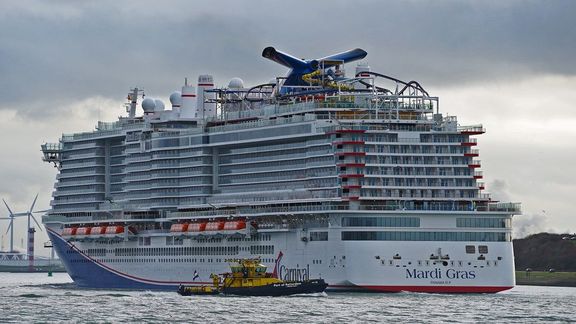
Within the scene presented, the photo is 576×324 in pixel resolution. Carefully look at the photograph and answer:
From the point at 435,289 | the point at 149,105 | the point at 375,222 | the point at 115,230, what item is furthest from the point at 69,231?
the point at 435,289

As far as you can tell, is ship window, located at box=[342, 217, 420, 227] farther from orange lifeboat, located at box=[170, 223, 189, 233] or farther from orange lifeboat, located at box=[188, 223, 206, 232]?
orange lifeboat, located at box=[170, 223, 189, 233]

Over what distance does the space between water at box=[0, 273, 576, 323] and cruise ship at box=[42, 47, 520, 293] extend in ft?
14.1

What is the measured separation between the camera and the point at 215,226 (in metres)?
163

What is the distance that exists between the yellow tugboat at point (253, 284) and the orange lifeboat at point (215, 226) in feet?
31.7

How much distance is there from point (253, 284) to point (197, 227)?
1935 cm

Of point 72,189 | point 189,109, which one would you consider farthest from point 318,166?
point 72,189

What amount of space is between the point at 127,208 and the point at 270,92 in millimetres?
20124

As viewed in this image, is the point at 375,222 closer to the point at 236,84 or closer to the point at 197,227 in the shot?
the point at 197,227

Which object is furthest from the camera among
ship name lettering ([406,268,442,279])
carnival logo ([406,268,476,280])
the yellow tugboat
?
carnival logo ([406,268,476,280])

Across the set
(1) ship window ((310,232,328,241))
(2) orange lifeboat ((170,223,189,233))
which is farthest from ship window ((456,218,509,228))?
(2) orange lifeboat ((170,223,189,233))

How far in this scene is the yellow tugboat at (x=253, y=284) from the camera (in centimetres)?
14412

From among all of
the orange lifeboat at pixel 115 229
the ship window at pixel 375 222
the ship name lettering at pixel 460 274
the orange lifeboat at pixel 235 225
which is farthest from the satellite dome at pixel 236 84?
the ship name lettering at pixel 460 274

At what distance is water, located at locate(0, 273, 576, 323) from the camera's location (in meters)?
119

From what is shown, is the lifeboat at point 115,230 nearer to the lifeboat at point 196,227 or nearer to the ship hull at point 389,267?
the lifeboat at point 196,227
